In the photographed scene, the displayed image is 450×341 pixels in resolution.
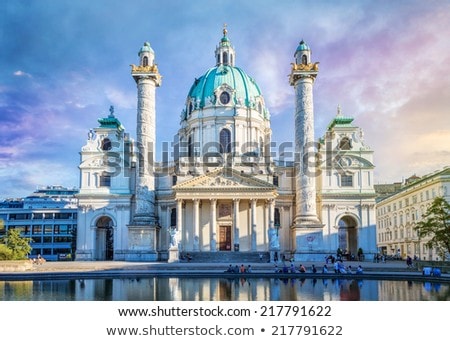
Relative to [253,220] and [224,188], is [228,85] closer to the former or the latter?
[224,188]

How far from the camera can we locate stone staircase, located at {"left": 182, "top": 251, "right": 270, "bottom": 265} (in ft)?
156

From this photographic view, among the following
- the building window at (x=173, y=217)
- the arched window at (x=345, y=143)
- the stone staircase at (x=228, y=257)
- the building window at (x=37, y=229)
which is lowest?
the stone staircase at (x=228, y=257)

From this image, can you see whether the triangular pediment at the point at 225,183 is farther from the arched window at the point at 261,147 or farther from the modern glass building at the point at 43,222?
the modern glass building at the point at 43,222

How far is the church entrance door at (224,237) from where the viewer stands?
182ft

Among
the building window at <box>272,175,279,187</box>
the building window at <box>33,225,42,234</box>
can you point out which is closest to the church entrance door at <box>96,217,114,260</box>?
the building window at <box>272,175,279,187</box>

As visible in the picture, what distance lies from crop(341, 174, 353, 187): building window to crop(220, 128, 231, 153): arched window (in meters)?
16.3

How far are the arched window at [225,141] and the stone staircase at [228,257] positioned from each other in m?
18.5

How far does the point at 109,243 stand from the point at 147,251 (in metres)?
14.8

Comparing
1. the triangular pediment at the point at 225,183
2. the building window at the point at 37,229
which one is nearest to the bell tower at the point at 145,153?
the triangular pediment at the point at 225,183

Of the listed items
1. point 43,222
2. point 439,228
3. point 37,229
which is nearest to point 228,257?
point 439,228

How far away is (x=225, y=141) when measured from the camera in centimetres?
6381

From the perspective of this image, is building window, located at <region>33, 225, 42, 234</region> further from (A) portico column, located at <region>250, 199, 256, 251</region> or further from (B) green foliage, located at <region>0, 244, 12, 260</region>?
(A) portico column, located at <region>250, 199, 256, 251</region>
